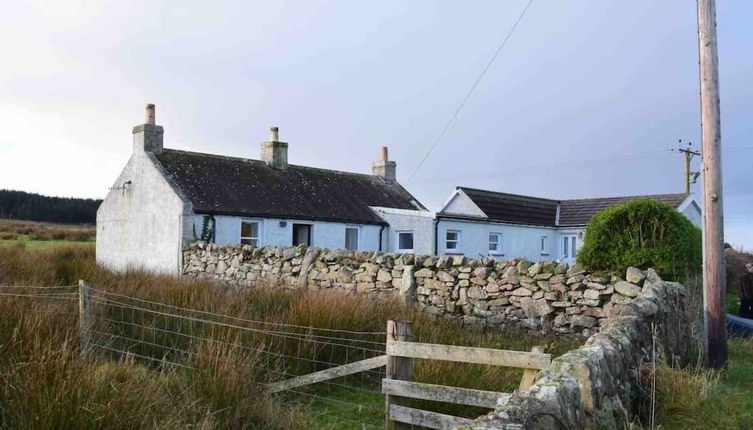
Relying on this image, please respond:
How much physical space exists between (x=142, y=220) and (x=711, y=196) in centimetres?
1765

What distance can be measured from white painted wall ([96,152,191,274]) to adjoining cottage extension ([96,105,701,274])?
4cm

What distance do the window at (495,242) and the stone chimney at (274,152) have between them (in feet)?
28.3

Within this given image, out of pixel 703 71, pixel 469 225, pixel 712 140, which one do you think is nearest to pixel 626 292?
pixel 712 140

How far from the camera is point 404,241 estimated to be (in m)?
23.9

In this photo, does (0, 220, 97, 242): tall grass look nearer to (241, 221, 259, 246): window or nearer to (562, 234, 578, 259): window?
(241, 221, 259, 246): window

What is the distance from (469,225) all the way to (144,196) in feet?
37.4

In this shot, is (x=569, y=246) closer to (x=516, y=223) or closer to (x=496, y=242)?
(x=516, y=223)

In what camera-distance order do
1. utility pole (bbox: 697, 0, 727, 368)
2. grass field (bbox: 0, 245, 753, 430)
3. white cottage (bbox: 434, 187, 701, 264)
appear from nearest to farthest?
grass field (bbox: 0, 245, 753, 430) → utility pole (bbox: 697, 0, 727, 368) → white cottage (bbox: 434, 187, 701, 264)

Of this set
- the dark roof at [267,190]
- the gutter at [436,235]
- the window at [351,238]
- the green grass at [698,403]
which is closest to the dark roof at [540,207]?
the gutter at [436,235]

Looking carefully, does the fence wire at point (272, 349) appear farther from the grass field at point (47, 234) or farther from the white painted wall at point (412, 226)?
the grass field at point (47, 234)

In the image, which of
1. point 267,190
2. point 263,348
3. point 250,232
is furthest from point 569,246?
point 263,348

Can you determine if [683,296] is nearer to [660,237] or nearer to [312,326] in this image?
[660,237]

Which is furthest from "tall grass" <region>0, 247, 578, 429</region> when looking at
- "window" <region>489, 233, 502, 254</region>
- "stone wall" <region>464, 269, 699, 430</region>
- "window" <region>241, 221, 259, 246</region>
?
"window" <region>489, 233, 502, 254</region>

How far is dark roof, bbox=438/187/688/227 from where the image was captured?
80.9 ft
